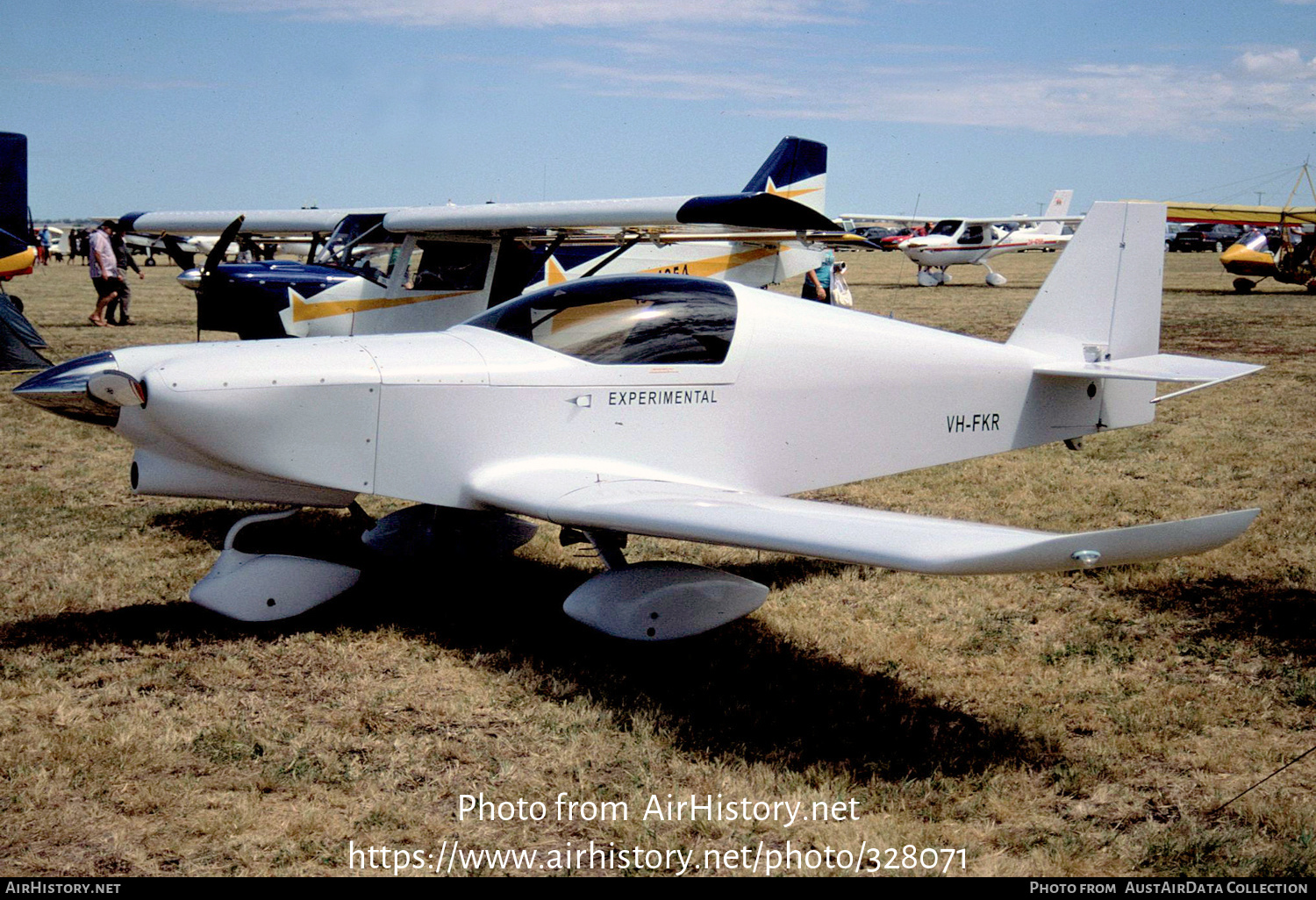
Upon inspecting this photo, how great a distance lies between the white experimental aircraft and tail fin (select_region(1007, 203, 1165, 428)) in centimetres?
17

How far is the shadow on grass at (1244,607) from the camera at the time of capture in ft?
17.1

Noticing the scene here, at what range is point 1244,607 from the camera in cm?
560

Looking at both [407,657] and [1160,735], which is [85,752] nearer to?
[407,657]

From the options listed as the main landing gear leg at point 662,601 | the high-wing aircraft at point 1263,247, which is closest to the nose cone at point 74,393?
the main landing gear leg at point 662,601

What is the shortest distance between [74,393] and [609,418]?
2.29 meters

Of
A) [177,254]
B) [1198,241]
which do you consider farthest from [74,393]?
[1198,241]

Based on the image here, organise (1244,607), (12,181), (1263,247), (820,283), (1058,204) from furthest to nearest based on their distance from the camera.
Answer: (1058,204)
(1263,247)
(820,283)
(12,181)
(1244,607)

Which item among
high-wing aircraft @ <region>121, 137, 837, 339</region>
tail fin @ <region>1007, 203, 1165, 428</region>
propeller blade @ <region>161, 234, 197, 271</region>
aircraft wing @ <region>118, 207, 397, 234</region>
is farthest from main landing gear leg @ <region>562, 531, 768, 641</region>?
propeller blade @ <region>161, 234, 197, 271</region>

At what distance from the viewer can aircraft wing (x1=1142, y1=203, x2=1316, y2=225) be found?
97.0ft

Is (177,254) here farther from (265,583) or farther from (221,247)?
(265,583)

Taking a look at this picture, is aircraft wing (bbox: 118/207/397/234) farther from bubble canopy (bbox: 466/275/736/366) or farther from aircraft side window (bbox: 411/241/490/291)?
bubble canopy (bbox: 466/275/736/366)

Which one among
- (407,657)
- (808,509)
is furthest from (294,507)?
(808,509)

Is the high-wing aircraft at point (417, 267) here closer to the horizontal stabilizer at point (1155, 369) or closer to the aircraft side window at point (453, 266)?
the aircraft side window at point (453, 266)
